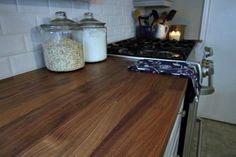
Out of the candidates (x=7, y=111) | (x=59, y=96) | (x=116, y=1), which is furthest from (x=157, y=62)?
(x=116, y=1)

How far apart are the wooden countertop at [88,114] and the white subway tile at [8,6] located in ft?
0.84

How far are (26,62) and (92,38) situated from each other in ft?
1.06

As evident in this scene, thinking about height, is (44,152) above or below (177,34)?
below

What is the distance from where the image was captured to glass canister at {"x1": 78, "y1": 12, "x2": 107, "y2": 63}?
89 centimetres

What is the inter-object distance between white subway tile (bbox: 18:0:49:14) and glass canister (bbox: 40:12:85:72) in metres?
0.09

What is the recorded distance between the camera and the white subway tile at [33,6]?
73cm

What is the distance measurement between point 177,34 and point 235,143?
3.94 ft

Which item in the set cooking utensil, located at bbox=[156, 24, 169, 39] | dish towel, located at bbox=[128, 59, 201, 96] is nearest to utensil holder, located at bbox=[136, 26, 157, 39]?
cooking utensil, located at bbox=[156, 24, 169, 39]

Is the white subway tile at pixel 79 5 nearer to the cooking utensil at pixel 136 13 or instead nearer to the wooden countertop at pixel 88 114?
the wooden countertop at pixel 88 114

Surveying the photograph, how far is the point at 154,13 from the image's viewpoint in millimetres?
1784

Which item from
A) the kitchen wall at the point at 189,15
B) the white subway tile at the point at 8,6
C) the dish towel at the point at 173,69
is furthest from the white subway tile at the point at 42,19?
the kitchen wall at the point at 189,15

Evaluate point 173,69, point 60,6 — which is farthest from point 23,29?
point 173,69

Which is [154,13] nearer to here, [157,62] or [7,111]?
[157,62]

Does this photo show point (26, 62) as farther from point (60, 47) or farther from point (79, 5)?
point (79, 5)
